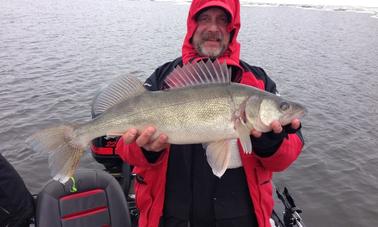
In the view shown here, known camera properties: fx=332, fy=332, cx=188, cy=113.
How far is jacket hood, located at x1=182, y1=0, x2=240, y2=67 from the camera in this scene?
3.52 meters

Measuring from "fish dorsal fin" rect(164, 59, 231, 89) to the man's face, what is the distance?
63 centimetres

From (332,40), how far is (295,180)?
74.0 ft

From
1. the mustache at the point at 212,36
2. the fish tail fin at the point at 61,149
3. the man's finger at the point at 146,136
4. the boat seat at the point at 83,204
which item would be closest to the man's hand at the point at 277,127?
the man's finger at the point at 146,136

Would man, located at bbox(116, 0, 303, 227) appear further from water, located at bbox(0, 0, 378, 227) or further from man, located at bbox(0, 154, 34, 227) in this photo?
water, located at bbox(0, 0, 378, 227)

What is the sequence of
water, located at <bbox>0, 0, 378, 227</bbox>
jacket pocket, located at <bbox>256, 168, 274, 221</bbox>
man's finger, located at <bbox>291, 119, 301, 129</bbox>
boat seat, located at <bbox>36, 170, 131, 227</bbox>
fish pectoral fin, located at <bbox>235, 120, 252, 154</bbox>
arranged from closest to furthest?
fish pectoral fin, located at <bbox>235, 120, 252, 154</bbox> → man's finger, located at <bbox>291, 119, 301, 129</bbox> → jacket pocket, located at <bbox>256, 168, 274, 221</bbox> → boat seat, located at <bbox>36, 170, 131, 227</bbox> → water, located at <bbox>0, 0, 378, 227</bbox>

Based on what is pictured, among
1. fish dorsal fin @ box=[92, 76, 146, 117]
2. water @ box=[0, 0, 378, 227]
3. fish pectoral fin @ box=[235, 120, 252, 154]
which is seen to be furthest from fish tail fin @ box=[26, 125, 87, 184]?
water @ box=[0, 0, 378, 227]

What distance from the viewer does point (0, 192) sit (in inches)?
137

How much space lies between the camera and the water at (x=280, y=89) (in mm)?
8203

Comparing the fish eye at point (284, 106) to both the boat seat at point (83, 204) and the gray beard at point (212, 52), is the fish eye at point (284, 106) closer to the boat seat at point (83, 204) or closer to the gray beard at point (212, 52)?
the gray beard at point (212, 52)

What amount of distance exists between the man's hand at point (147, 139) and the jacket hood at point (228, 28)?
3.48ft

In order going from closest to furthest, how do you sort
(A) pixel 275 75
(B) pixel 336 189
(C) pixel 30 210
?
1. (C) pixel 30 210
2. (B) pixel 336 189
3. (A) pixel 275 75

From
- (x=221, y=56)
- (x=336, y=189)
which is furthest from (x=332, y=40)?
(x=221, y=56)

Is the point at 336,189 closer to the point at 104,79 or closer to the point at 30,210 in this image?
the point at 30,210

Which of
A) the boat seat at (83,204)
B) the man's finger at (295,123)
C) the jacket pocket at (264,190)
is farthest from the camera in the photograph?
the boat seat at (83,204)
